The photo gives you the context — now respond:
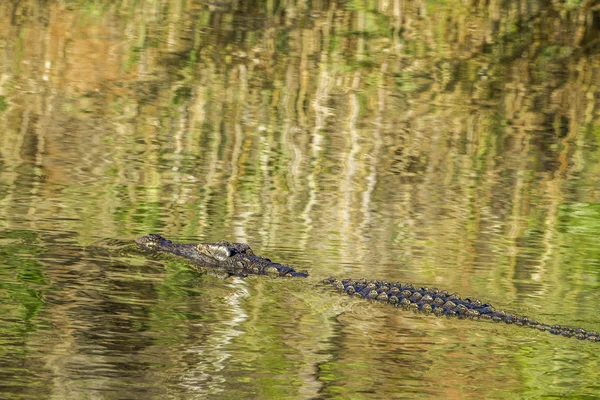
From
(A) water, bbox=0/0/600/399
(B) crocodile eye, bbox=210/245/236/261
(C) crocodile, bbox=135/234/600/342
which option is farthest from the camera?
(B) crocodile eye, bbox=210/245/236/261

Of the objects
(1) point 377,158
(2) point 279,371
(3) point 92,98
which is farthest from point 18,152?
(2) point 279,371

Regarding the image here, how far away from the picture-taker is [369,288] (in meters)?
5.75

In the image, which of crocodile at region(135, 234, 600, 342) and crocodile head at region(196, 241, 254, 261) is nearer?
crocodile at region(135, 234, 600, 342)

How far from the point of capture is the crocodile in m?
5.46

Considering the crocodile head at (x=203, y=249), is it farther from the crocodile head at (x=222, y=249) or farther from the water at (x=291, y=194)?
the water at (x=291, y=194)

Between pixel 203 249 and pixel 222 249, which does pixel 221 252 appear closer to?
pixel 222 249

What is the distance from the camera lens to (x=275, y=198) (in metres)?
7.58

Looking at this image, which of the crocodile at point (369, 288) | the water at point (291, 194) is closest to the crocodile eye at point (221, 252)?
the crocodile at point (369, 288)

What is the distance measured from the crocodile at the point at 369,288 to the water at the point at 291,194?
73 mm

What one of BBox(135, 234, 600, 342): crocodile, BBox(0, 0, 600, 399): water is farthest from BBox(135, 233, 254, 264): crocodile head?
BBox(0, 0, 600, 399): water

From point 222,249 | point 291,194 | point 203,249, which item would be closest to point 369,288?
point 222,249

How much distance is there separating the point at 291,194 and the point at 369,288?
2.04m

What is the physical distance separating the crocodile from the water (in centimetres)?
7

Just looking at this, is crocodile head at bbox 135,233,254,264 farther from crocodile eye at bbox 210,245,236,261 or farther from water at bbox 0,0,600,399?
water at bbox 0,0,600,399
